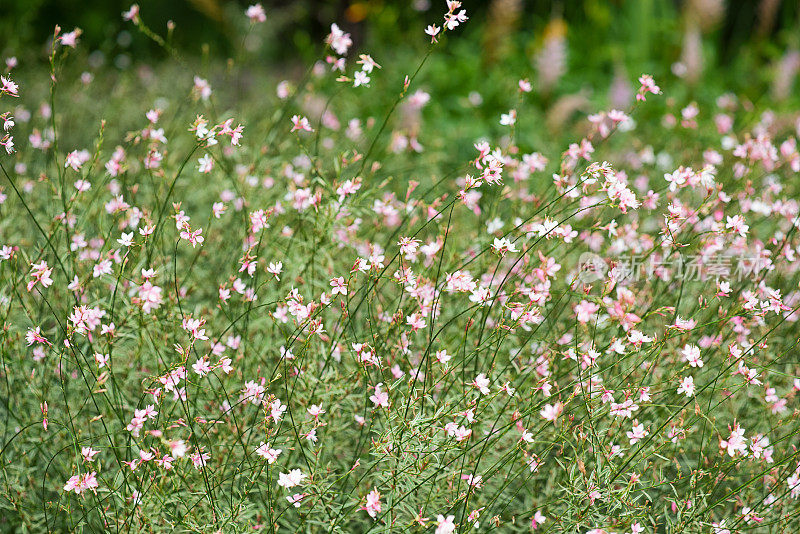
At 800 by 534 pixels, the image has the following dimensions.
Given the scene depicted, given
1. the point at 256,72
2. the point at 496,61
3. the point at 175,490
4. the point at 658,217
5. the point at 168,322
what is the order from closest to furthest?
the point at 175,490, the point at 168,322, the point at 658,217, the point at 496,61, the point at 256,72

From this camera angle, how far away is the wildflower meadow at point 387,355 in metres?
1.96

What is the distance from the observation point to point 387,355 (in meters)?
2.51

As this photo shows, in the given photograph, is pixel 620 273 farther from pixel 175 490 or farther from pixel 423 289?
pixel 175 490

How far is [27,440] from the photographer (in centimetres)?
228

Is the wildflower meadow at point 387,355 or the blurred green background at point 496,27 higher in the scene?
the blurred green background at point 496,27

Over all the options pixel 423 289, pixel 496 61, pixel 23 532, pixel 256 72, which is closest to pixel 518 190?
pixel 423 289

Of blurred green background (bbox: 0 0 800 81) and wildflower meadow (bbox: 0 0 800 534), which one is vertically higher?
blurred green background (bbox: 0 0 800 81)

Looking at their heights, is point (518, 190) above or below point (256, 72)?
below

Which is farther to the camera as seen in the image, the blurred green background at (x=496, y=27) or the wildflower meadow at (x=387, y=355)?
the blurred green background at (x=496, y=27)

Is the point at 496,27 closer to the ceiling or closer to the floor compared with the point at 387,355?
closer to the ceiling

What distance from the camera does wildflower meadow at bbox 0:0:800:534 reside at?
77.2 inches

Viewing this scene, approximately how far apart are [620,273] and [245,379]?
1370mm

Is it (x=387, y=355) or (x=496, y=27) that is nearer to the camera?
(x=387, y=355)

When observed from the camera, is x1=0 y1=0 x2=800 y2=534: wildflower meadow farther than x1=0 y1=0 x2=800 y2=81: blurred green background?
No
